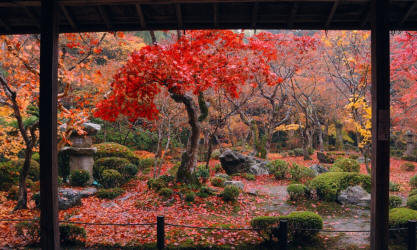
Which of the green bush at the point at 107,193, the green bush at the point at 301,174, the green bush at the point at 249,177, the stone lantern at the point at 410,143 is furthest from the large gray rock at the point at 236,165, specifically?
the stone lantern at the point at 410,143

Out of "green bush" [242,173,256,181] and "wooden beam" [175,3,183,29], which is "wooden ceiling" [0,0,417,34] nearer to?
"wooden beam" [175,3,183,29]

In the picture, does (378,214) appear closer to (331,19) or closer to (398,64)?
(331,19)

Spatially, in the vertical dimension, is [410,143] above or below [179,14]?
below

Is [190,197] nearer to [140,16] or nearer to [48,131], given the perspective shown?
[48,131]

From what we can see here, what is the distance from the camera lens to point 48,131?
3838 millimetres

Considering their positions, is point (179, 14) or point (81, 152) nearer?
point (179, 14)

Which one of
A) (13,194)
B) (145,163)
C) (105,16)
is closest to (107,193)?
(13,194)

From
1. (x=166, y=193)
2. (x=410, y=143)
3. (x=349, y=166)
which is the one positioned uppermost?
(x=410, y=143)

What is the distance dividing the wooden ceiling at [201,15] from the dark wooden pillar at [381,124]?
23.1 inches

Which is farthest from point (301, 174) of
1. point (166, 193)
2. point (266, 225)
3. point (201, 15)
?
point (201, 15)

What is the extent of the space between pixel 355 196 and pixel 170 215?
5979mm

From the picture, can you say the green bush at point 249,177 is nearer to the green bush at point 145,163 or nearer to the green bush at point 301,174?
the green bush at point 301,174

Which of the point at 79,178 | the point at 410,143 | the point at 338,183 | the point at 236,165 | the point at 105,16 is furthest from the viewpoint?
the point at 410,143

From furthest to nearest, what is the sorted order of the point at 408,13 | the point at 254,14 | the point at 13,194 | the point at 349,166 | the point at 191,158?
the point at 349,166
the point at 191,158
the point at 13,194
the point at 254,14
the point at 408,13
